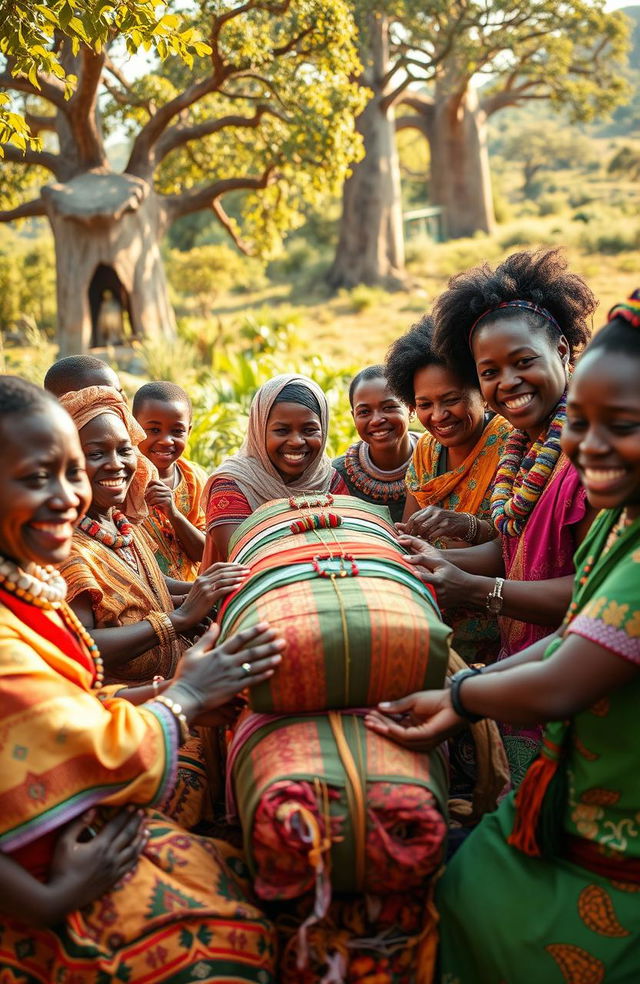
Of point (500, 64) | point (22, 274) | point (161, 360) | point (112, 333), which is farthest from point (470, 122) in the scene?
point (161, 360)

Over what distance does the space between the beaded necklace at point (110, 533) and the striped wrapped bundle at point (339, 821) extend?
1.29 m

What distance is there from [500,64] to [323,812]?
1149 inches

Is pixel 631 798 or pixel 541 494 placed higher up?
pixel 541 494

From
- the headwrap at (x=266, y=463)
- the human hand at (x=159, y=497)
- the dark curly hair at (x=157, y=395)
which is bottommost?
the human hand at (x=159, y=497)

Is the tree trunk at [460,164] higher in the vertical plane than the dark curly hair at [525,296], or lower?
higher

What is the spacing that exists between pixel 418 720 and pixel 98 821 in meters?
0.84

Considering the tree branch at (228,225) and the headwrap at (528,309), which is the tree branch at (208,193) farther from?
the headwrap at (528,309)

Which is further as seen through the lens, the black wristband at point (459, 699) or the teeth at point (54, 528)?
the black wristband at point (459, 699)

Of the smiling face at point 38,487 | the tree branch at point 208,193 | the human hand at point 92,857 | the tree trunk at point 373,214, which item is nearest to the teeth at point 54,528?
the smiling face at point 38,487

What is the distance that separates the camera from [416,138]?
145 ft

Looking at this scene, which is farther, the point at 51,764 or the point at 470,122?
the point at 470,122

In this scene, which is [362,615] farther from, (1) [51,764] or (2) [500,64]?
(2) [500,64]

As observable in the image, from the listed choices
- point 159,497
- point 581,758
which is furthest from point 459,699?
point 159,497

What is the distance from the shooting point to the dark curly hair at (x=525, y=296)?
3188 millimetres
